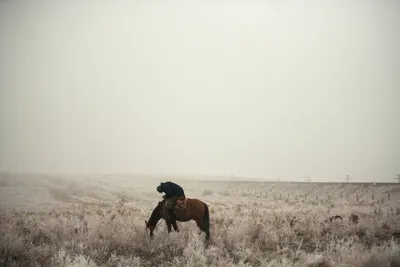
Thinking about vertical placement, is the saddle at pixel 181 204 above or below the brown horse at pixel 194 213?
above

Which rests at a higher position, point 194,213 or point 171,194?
point 171,194

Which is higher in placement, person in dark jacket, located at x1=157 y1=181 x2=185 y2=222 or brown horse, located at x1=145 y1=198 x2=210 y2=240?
person in dark jacket, located at x1=157 y1=181 x2=185 y2=222

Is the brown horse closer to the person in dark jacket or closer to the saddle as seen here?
the saddle

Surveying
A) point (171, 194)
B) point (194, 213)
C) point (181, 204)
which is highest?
point (171, 194)

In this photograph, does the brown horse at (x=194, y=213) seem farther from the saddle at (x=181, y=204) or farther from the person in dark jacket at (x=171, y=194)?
the person in dark jacket at (x=171, y=194)

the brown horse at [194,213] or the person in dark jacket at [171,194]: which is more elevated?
the person in dark jacket at [171,194]

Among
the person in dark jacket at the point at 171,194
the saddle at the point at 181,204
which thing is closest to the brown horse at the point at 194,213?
the saddle at the point at 181,204

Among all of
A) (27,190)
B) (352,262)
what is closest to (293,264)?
(352,262)

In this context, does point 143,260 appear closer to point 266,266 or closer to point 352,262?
point 266,266

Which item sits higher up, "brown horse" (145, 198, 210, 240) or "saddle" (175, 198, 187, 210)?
"saddle" (175, 198, 187, 210)

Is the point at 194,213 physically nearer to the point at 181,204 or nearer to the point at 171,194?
the point at 181,204

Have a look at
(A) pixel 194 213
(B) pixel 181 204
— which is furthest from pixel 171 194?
(A) pixel 194 213

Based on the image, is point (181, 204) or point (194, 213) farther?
point (194, 213)

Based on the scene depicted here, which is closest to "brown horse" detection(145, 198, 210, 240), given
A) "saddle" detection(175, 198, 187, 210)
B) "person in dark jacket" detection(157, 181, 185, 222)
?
"saddle" detection(175, 198, 187, 210)
